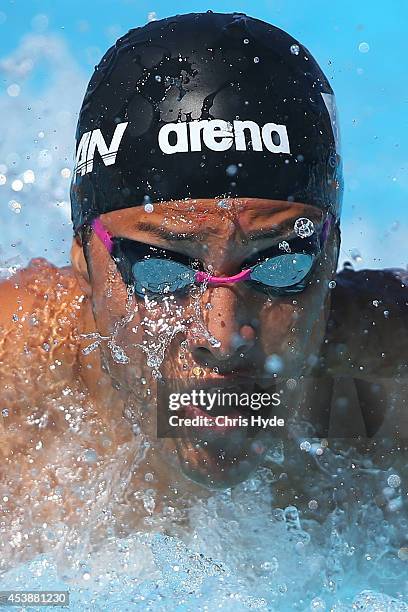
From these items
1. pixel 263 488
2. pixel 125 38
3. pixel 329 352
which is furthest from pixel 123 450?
pixel 125 38

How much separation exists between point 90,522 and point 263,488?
477 millimetres

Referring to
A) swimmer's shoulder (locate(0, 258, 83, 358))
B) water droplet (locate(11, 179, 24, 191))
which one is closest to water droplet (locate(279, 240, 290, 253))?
swimmer's shoulder (locate(0, 258, 83, 358))

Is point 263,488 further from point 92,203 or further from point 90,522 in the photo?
point 92,203

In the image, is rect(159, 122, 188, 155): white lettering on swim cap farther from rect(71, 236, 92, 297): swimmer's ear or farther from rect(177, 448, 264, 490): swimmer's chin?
rect(177, 448, 264, 490): swimmer's chin

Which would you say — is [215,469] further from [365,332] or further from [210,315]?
[365,332]

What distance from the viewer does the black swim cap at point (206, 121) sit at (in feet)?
7.97

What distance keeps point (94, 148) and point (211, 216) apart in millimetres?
415

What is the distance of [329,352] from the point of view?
283 centimetres

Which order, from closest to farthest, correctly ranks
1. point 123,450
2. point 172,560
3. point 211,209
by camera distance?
1. point 211,209
2. point 172,560
3. point 123,450

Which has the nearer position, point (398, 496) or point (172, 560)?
point (172, 560)

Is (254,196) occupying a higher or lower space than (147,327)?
higher

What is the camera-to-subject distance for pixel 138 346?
8.20ft

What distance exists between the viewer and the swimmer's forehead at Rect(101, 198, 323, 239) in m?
2.36

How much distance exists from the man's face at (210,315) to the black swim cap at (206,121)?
2.3 inches
